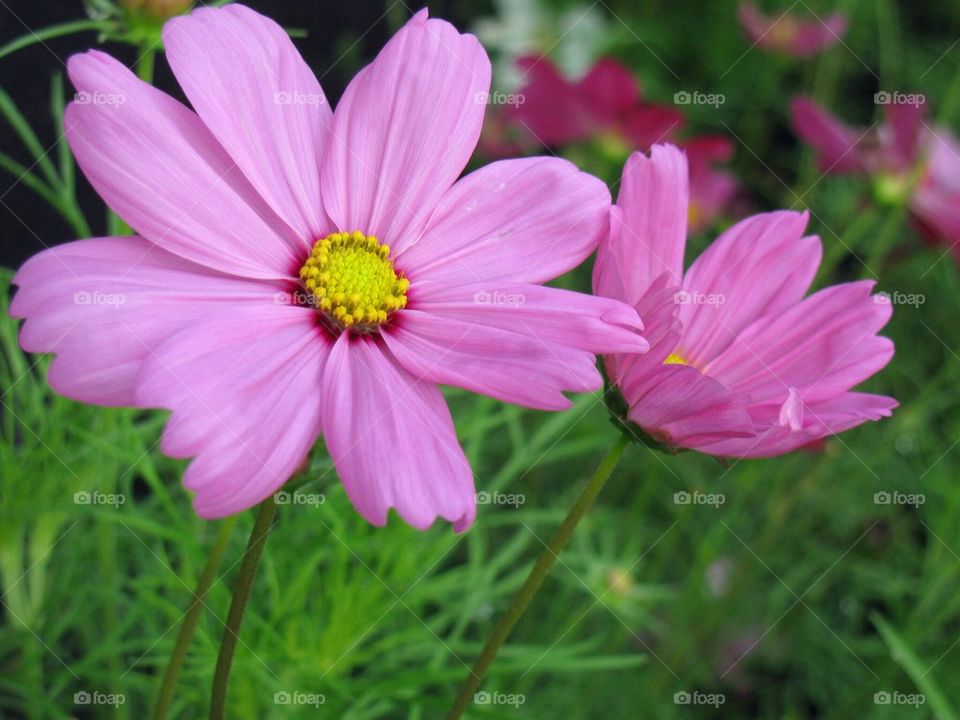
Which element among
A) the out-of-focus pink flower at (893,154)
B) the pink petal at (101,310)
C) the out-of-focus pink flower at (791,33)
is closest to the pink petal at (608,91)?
the out-of-focus pink flower at (893,154)

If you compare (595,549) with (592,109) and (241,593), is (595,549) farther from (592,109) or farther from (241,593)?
(241,593)

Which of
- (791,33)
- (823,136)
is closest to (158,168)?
(823,136)

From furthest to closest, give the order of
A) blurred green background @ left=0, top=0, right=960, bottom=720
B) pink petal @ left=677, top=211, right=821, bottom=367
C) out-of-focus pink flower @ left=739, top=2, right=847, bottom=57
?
out-of-focus pink flower @ left=739, top=2, right=847, bottom=57 → blurred green background @ left=0, top=0, right=960, bottom=720 → pink petal @ left=677, top=211, right=821, bottom=367

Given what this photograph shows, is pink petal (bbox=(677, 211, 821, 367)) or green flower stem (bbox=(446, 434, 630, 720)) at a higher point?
pink petal (bbox=(677, 211, 821, 367))

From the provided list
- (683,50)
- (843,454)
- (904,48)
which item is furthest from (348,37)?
(904,48)

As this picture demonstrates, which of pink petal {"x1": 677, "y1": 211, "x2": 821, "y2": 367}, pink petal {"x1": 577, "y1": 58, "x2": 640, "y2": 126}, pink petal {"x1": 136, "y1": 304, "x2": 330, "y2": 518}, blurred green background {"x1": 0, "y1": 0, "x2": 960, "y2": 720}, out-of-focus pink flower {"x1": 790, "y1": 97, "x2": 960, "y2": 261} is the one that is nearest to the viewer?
pink petal {"x1": 136, "y1": 304, "x2": 330, "y2": 518}

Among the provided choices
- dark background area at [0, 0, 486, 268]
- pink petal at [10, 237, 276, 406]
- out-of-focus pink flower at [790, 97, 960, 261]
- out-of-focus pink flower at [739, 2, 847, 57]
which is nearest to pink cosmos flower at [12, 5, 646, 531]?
pink petal at [10, 237, 276, 406]

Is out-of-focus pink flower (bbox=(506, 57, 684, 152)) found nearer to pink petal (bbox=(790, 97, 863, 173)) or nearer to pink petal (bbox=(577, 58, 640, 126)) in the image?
pink petal (bbox=(577, 58, 640, 126))
